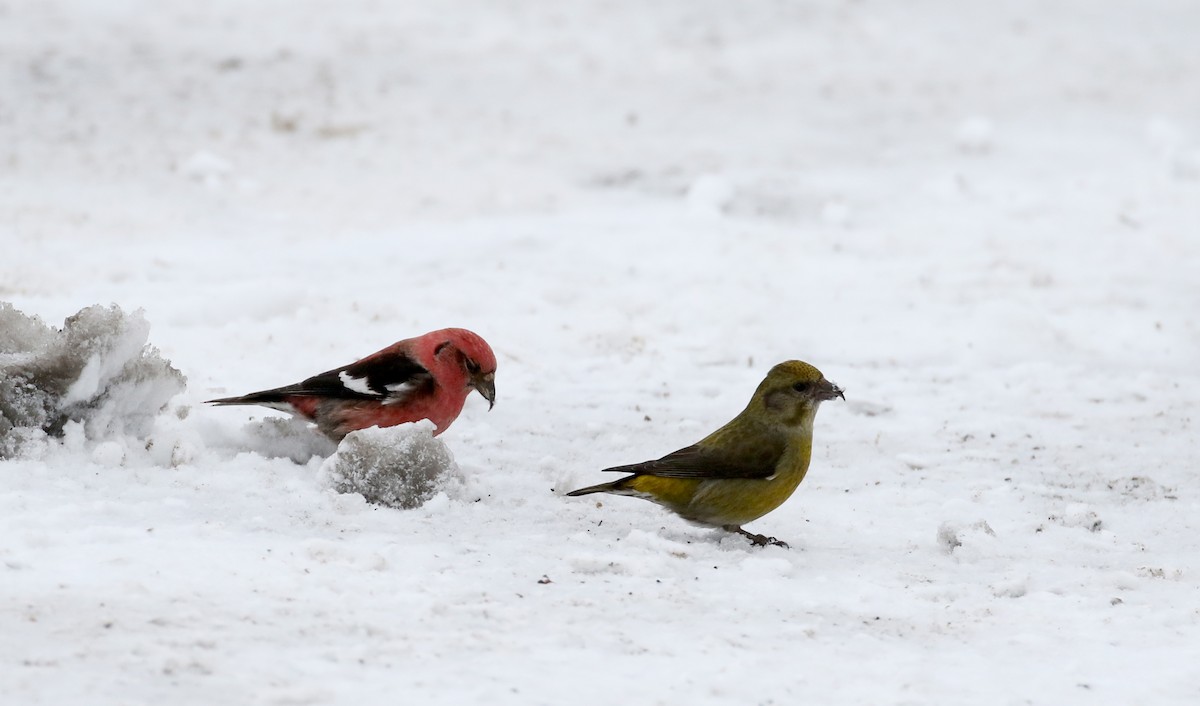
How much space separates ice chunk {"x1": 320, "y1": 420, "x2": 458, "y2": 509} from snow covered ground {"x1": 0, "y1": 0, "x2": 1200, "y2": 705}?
4.8 inches

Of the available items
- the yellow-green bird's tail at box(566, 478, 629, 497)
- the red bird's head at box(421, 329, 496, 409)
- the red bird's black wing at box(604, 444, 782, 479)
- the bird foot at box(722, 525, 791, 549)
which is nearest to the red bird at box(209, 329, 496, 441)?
the red bird's head at box(421, 329, 496, 409)

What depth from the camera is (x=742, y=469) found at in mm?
5449

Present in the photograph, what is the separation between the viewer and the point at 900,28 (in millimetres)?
16781

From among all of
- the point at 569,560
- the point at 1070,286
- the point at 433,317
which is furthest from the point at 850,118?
the point at 569,560

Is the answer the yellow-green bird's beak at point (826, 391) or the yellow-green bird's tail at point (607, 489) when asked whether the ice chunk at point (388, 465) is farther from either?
the yellow-green bird's beak at point (826, 391)

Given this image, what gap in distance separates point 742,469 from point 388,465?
1.49 m

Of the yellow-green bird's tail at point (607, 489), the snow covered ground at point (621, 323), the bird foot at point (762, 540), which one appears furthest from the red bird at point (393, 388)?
the bird foot at point (762, 540)

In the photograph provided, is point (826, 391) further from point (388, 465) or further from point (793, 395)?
point (388, 465)

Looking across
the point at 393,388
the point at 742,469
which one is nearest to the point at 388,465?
the point at 393,388

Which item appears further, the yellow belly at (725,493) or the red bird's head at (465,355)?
the red bird's head at (465,355)

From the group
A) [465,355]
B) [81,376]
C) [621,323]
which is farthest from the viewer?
[621,323]

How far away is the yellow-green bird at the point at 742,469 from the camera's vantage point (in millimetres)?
5453

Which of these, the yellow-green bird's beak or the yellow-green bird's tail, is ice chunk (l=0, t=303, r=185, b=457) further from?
the yellow-green bird's beak

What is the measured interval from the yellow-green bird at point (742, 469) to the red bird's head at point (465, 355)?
35.5 inches
